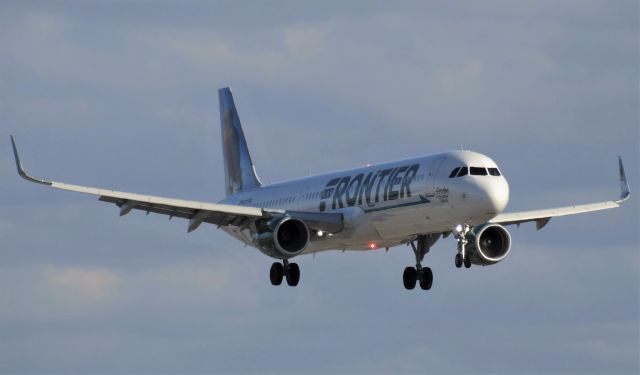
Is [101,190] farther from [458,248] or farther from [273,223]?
[458,248]

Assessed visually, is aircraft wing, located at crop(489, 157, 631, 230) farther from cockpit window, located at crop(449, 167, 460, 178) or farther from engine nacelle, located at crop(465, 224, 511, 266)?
cockpit window, located at crop(449, 167, 460, 178)

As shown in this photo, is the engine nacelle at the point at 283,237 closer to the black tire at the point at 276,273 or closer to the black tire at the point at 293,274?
the black tire at the point at 276,273

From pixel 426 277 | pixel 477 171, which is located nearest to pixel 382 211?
pixel 477 171

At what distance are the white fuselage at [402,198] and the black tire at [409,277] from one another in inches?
121

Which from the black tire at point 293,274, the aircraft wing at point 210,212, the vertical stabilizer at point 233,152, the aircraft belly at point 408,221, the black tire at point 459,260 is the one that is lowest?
the black tire at point 459,260

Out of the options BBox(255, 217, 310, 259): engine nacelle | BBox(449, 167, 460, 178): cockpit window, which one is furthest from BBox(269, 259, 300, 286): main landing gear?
BBox(449, 167, 460, 178): cockpit window

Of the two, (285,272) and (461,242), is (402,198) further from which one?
(285,272)

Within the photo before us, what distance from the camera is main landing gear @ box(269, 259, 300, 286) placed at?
93.6 meters

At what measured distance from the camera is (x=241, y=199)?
104312mm

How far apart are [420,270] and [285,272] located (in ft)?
20.9

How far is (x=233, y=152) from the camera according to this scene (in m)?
111

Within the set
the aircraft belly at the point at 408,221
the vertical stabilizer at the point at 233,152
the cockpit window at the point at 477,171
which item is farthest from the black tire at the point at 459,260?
the vertical stabilizer at the point at 233,152

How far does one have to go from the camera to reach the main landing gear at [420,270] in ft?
301

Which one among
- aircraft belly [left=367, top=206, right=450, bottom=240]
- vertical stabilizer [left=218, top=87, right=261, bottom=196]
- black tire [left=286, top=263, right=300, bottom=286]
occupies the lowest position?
black tire [left=286, top=263, right=300, bottom=286]
